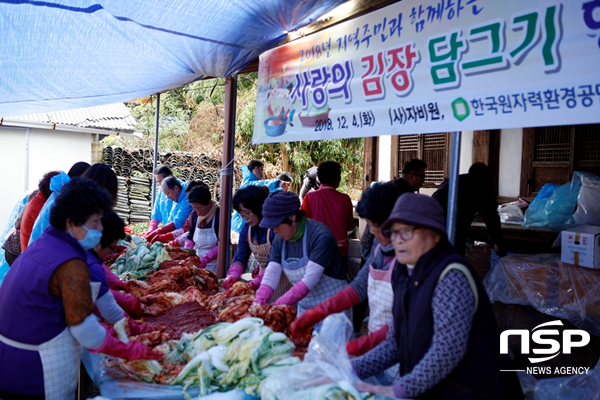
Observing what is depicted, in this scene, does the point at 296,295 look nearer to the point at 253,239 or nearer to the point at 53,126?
the point at 253,239

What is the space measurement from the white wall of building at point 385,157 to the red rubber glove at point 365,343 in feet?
18.4

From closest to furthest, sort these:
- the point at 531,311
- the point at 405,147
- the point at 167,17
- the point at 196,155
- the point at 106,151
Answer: the point at 167,17, the point at 531,311, the point at 405,147, the point at 106,151, the point at 196,155

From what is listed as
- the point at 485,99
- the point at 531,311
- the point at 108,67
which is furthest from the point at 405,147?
the point at 485,99

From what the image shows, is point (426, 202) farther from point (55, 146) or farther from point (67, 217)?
point (55, 146)

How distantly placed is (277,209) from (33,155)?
34.3 feet

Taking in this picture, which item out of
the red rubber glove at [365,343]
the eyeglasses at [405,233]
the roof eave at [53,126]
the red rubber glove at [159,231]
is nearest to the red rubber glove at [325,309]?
the red rubber glove at [365,343]

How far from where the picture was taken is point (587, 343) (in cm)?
392

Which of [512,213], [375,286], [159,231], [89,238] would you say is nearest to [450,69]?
[375,286]

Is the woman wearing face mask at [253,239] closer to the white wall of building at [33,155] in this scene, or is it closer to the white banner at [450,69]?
the white banner at [450,69]

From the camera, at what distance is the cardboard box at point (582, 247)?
378cm

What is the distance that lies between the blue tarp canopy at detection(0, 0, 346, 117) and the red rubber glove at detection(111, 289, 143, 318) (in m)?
2.12

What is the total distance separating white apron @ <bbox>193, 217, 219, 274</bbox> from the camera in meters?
5.33

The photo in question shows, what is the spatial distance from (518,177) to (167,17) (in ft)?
16.2

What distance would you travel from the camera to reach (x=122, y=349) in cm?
254
